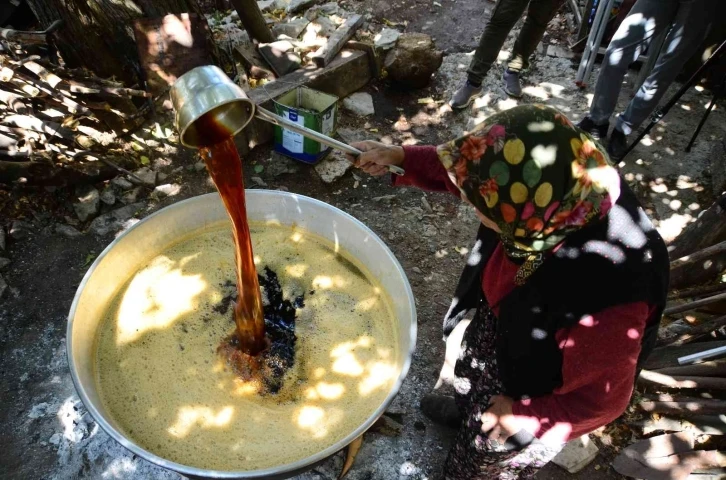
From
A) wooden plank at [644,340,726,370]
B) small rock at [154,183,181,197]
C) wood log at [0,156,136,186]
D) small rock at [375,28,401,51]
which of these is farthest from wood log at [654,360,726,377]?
wood log at [0,156,136,186]

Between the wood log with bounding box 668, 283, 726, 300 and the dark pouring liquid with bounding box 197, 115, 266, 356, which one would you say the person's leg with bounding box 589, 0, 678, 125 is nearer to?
the wood log with bounding box 668, 283, 726, 300

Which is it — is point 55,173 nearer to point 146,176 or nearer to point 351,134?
point 146,176

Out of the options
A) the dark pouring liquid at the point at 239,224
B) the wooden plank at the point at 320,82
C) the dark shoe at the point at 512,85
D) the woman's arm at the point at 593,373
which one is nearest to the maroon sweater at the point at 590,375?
the woman's arm at the point at 593,373

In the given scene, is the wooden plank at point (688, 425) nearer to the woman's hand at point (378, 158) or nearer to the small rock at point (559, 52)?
the woman's hand at point (378, 158)

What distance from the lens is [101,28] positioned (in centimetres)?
376

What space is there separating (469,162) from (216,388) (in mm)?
1458

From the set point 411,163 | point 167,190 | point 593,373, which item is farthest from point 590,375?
point 167,190

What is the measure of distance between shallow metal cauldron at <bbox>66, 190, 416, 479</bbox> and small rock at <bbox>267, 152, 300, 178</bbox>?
1508mm

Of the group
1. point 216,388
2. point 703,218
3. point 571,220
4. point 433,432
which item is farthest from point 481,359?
point 703,218

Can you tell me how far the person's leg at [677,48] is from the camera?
3578 millimetres

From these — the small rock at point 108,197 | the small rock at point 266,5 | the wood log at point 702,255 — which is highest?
the small rock at point 266,5

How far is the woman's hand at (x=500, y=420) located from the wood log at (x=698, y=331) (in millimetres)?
1744

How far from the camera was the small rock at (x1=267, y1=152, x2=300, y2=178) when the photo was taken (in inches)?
158

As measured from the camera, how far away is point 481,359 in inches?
85.4
